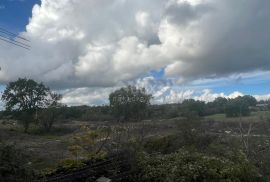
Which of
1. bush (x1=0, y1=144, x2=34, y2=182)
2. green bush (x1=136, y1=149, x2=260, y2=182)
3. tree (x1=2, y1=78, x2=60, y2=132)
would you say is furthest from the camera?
tree (x1=2, y1=78, x2=60, y2=132)

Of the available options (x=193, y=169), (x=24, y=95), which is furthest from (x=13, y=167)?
(x=24, y=95)

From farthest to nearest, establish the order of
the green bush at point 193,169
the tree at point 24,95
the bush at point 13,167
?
the tree at point 24,95
the green bush at point 193,169
the bush at point 13,167

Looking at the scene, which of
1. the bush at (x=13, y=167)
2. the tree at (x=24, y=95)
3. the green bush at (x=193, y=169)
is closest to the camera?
the bush at (x=13, y=167)

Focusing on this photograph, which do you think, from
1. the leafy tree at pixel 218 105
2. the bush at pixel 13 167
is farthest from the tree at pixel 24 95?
the bush at pixel 13 167

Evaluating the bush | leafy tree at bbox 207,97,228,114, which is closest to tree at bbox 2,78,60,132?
leafy tree at bbox 207,97,228,114

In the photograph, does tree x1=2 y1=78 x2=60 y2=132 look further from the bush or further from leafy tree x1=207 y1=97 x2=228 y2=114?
the bush

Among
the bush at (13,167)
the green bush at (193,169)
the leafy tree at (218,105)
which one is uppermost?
the leafy tree at (218,105)

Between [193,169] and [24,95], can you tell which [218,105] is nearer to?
[24,95]

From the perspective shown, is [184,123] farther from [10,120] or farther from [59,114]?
[10,120]

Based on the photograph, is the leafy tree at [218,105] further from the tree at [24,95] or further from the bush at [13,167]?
the bush at [13,167]

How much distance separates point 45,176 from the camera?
12852mm

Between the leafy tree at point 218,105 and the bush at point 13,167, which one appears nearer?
the bush at point 13,167

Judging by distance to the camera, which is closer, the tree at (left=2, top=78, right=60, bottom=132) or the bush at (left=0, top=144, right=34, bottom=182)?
the bush at (left=0, top=144, right=34, bottom=182)

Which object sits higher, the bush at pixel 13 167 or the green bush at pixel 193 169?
the bush at pixel 13 167
